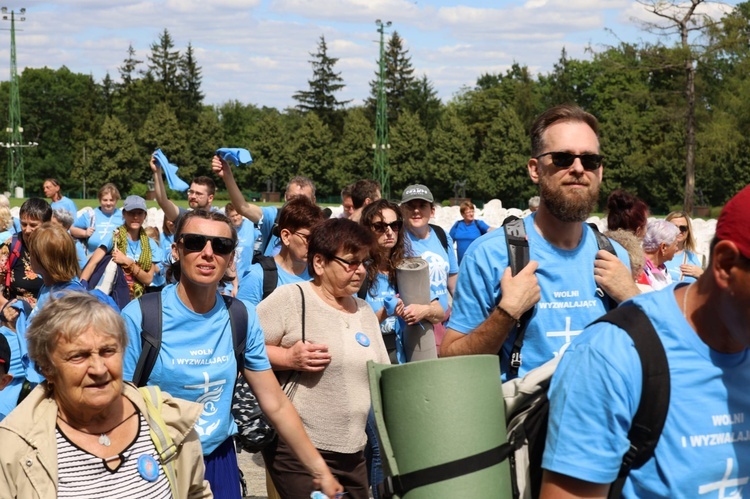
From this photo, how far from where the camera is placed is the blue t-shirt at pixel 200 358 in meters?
4.09

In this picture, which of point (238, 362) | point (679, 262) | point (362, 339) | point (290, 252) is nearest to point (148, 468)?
point (238, 362)

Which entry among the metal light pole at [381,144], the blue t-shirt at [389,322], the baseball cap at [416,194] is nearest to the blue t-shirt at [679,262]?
the baseball cap at [416,194]

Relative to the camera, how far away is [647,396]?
207 cm

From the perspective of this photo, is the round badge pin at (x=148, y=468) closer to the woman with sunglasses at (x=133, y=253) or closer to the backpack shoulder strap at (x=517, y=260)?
the backpack shoulder strap at (x=517, y=260)

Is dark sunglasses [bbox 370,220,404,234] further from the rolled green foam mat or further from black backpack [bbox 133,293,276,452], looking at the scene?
the rolled green foam mat

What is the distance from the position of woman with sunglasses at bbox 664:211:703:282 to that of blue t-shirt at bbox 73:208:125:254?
756 centimetres

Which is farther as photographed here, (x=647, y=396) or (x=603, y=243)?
(x=603, y=243)

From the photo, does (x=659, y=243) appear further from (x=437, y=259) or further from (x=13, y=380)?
(x=13, y=380)

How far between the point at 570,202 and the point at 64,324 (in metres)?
1.75

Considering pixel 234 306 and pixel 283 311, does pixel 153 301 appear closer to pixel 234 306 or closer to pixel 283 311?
pixel 234 306

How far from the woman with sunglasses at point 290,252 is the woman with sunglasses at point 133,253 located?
3.79m

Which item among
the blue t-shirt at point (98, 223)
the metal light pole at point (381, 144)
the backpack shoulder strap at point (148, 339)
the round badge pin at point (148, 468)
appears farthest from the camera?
the metal light pole at point (381, 144)

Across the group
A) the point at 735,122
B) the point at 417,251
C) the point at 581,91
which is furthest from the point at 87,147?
the point at 417,251

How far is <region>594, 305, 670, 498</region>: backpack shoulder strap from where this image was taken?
207 cm
